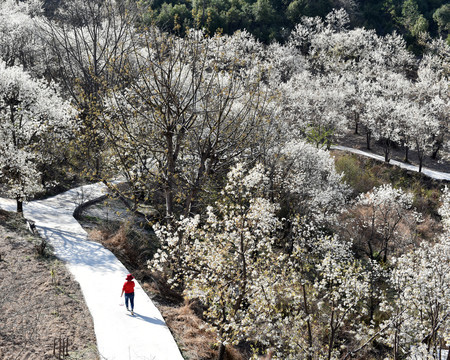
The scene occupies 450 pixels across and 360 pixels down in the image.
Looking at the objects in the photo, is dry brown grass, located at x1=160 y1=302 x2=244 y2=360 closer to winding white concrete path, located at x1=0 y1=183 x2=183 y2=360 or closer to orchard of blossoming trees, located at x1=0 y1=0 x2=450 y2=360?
winding white concrete path, located at x1=0 y1=183 x2=183 y2=360

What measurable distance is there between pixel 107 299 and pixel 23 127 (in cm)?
1233

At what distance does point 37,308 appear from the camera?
1004cm

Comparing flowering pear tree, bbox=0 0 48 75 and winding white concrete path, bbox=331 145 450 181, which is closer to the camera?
flowering pear tree, bbox=0 0 48 75

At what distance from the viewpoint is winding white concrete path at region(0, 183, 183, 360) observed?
28.8 ft

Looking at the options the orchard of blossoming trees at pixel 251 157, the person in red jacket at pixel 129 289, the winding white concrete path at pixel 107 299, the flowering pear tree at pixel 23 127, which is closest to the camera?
the orchard of blossoming trees at pixel 251 157

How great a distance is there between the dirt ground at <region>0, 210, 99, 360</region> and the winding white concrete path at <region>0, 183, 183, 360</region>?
33cm

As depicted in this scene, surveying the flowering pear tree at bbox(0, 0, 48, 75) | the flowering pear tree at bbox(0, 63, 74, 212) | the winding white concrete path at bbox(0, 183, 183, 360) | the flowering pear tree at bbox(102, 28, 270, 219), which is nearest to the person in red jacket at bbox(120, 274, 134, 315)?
the winding white concrete path at bbox(0, 183, 183, 360)

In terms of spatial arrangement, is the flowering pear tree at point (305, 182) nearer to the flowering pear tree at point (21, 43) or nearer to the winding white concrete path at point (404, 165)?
the winding white concrete path at point (404, 165)

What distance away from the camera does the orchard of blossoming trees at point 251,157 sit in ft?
27.7

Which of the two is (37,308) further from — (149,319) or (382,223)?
(382,223)

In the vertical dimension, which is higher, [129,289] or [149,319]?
[129,289]

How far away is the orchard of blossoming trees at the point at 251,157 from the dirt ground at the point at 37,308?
2813 millimetres

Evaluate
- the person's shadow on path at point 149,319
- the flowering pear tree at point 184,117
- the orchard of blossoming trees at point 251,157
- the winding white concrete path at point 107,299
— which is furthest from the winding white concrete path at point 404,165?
the person's shadow on path at point 149,319

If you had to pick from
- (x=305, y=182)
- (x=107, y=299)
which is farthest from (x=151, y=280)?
(x=305, y=182)
